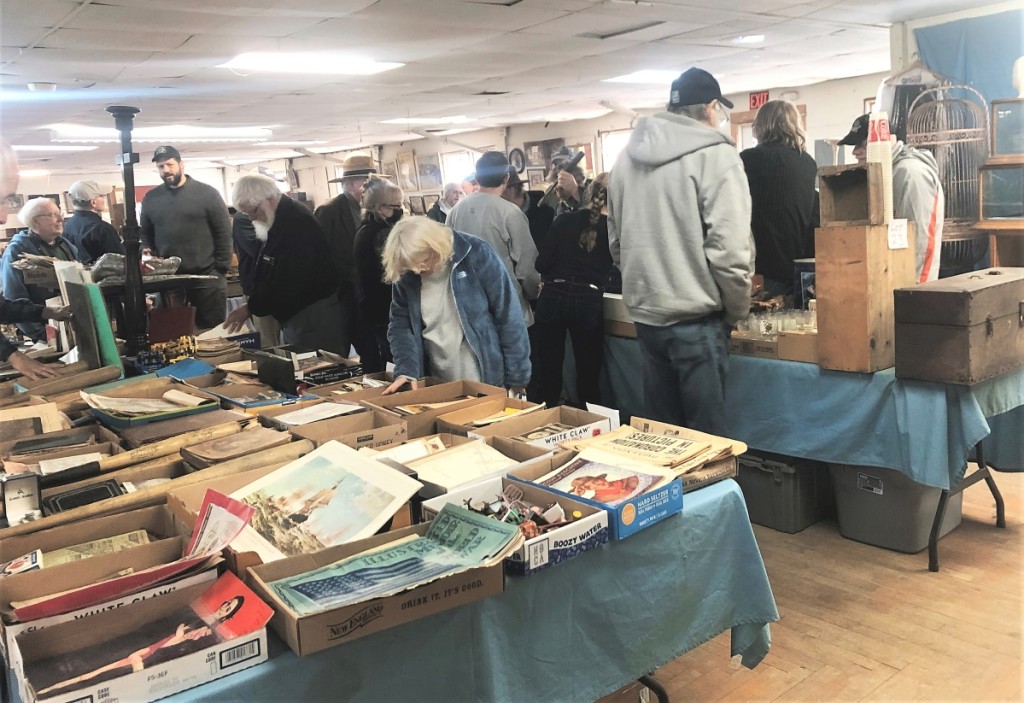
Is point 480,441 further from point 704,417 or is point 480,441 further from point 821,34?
point 821,34

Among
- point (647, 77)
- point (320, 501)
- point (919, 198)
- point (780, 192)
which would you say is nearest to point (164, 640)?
point (320, 501)

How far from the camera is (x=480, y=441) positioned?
1886mm

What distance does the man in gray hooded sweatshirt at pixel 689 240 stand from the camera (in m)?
2.68

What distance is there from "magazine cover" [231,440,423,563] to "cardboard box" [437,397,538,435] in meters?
0.36

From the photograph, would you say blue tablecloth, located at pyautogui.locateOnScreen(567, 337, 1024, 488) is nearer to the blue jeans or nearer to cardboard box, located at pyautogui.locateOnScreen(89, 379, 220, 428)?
the blue jeans

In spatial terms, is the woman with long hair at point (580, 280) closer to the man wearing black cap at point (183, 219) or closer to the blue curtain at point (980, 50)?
the man wearing black cap at point (183, 219)

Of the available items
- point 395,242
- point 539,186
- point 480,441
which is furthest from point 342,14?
point 539,186

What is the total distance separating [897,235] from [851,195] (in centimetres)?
20

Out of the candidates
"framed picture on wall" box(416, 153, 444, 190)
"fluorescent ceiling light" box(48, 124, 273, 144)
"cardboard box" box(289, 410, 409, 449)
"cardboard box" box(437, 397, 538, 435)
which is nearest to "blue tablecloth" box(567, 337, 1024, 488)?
"cardboard box" box(437, 397, 538, 435)

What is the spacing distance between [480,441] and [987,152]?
3.76 m

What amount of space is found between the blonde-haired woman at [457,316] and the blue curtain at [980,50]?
4099mm

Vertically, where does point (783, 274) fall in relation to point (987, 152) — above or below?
below

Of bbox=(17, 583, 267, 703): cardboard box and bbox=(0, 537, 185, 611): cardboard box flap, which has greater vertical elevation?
bbox=(0, 537, 185, 611): cardboard box flap

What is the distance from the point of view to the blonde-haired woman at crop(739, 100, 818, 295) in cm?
351
